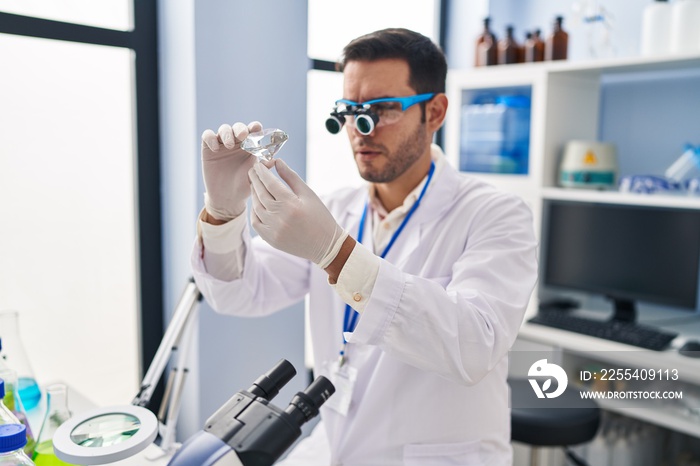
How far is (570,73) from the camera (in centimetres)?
261

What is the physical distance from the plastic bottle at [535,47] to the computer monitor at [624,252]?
663 mm

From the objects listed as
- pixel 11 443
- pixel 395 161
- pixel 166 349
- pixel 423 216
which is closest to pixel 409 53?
pixel 395 161

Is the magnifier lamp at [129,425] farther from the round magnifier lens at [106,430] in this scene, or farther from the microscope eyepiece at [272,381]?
the microscope eyepiece at [272,381]

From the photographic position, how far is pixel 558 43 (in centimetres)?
266

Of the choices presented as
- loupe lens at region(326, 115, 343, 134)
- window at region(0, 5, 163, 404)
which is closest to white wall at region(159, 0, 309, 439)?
window at region(0, 5, 163, 404)

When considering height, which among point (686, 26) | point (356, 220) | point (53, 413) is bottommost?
point (53, 413)

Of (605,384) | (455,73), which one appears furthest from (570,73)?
(605,384)

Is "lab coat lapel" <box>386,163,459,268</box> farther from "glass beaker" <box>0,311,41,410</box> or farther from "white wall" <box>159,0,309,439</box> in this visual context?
"glass beaker" <box>0,311,41,410</box>

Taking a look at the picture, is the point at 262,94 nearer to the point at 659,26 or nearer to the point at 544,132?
the point at 544,132

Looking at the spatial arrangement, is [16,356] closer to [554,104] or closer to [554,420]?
[554,420]

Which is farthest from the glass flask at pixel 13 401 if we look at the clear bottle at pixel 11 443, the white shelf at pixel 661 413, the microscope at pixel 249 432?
the white shelf at pixel 661 413

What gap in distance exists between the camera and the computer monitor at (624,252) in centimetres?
231

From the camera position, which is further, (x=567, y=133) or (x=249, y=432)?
(x=567, y=133)

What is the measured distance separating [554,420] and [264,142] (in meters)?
1.45
